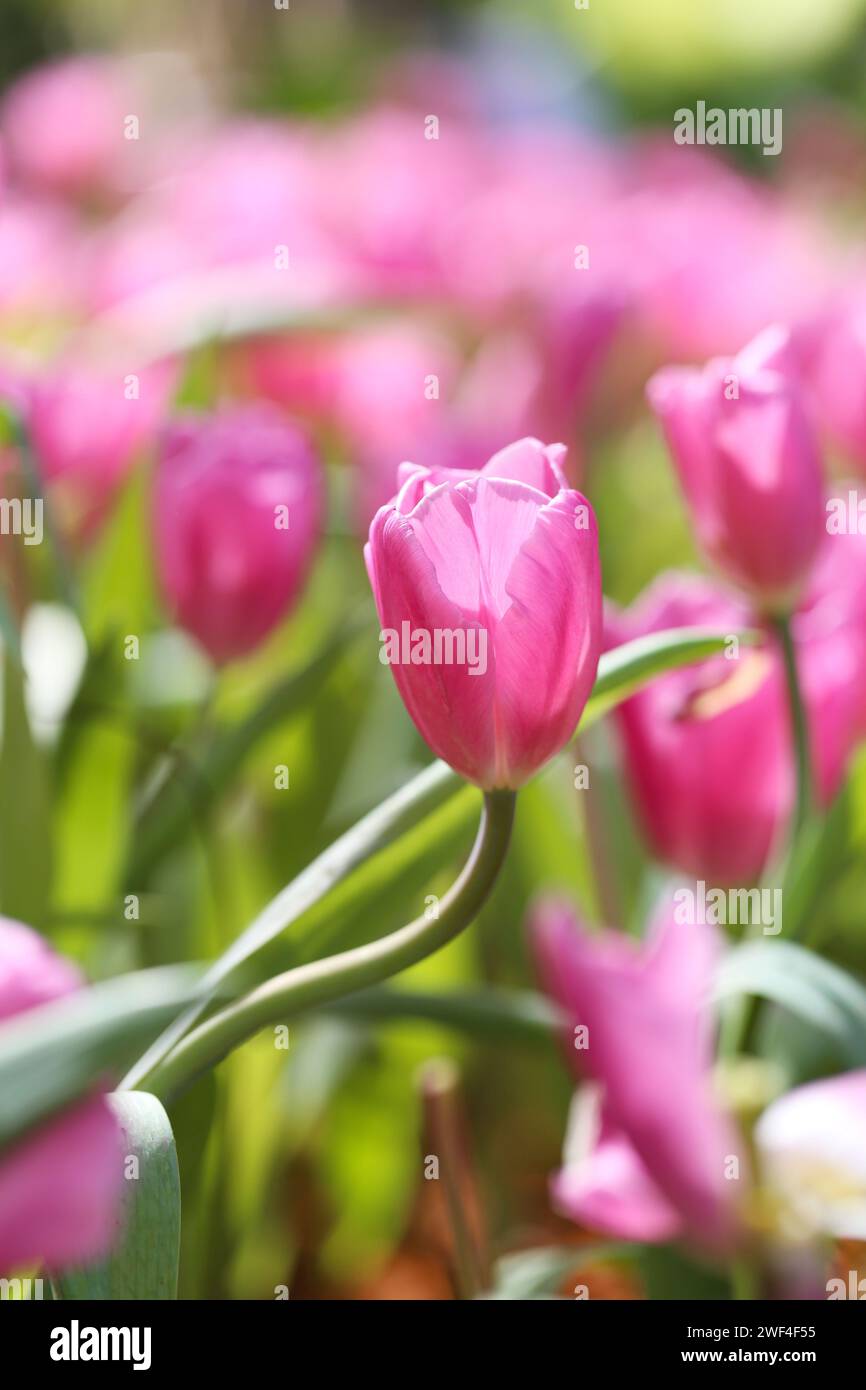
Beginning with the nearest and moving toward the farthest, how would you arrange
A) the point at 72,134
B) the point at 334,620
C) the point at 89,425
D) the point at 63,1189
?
the point at 63,1189 → the point at 89,425 → the point at 334,620 → the point at 72,134

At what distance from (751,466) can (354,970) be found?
162 millimetres

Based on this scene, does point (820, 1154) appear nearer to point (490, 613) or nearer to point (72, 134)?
point (490, 613)

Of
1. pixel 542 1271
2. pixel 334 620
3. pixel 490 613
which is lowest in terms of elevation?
pixel 542 1271

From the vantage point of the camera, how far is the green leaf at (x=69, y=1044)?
0.26 metres

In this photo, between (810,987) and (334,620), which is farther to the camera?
(334,620)

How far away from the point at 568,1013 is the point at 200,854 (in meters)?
0.16

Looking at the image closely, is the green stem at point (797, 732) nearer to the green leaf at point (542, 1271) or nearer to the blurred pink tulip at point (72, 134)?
the green leaf at point (542, 1271)

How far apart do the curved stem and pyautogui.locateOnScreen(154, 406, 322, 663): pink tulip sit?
0.20 meters

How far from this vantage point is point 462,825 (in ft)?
1.22

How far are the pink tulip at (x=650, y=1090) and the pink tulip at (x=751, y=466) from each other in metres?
0.09

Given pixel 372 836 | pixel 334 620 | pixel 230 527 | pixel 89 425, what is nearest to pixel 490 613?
pixel 372 836

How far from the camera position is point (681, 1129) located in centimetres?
34

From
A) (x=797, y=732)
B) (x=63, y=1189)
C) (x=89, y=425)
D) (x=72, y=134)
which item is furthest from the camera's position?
(x=72, y=134)
